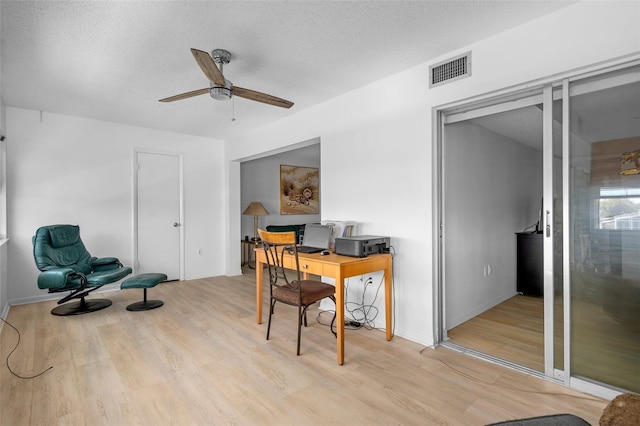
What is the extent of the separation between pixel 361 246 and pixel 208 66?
1.80m

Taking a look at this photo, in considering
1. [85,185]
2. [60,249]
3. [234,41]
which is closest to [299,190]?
[85,185]

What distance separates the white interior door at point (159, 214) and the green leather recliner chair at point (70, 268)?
80cm

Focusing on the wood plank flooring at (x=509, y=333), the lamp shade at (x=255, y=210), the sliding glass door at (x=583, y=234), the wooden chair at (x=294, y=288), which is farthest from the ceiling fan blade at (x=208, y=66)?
the lamp shade at (x=255, y=210)

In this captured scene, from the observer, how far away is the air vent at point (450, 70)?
102 inches

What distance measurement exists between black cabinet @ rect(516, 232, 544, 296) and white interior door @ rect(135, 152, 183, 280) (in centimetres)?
519

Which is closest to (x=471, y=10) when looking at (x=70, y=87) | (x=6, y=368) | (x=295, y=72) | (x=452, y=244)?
(x=295, y=72)

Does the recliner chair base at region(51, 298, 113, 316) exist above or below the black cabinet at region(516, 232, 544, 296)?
below

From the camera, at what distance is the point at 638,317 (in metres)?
1.88

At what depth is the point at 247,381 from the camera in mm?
2221

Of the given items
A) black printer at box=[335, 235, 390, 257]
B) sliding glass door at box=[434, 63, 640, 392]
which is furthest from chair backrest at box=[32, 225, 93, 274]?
sliding glass door at box=[434, 63, 640, 392]

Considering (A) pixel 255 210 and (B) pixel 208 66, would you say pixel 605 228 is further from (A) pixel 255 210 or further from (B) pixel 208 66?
Answer: (A) pixel 255 210

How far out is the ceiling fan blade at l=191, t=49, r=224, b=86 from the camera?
2.11 metres

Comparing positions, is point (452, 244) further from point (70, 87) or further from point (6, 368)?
point (70, 87)

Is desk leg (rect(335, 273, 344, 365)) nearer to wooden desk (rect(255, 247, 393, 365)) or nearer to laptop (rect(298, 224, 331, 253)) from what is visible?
wooden desk (rect(255, 247, 393, 365))
